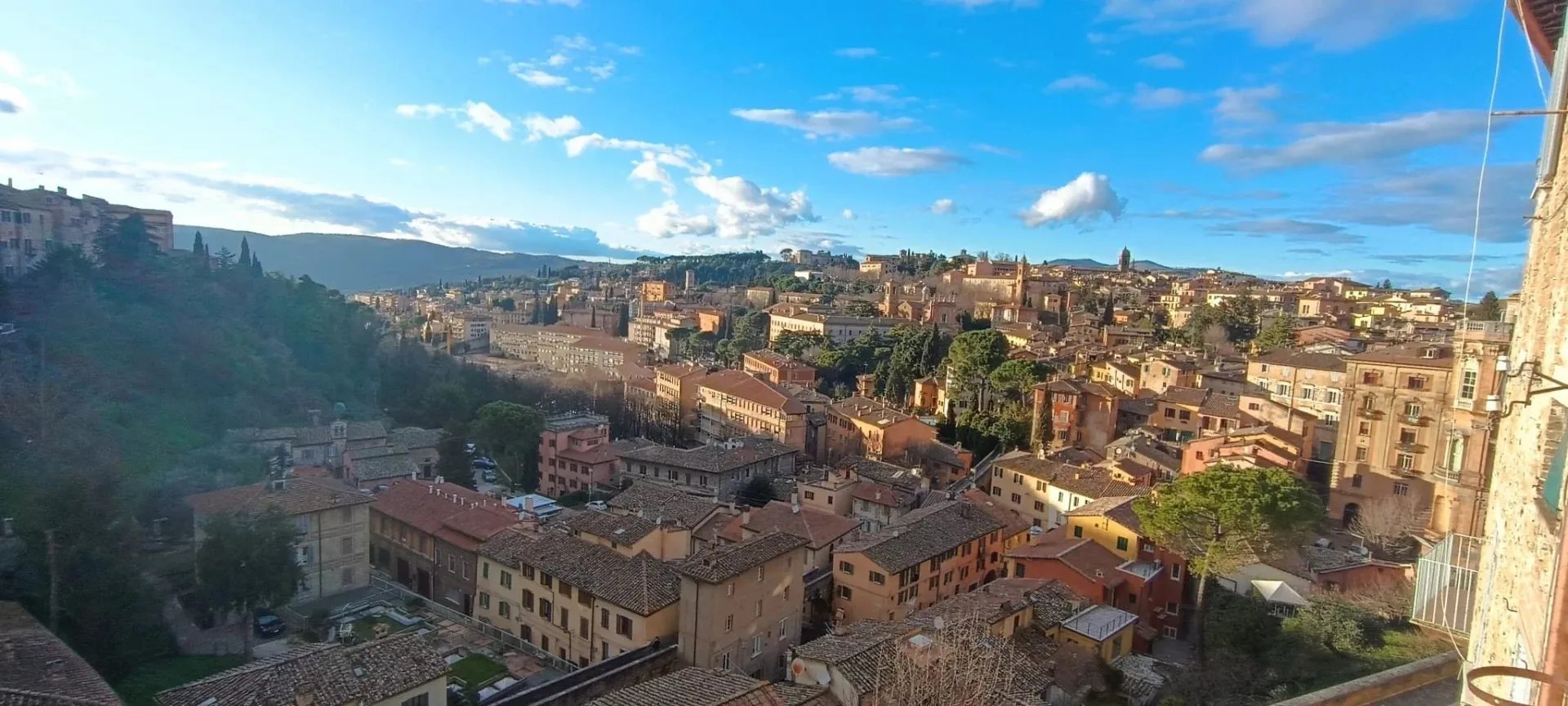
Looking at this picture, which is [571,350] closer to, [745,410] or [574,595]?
[745,410]

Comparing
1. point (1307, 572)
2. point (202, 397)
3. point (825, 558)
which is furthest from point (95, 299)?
point (1307, 572)

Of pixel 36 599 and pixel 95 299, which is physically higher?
pixel 95 299

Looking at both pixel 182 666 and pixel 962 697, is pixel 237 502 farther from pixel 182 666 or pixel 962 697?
pixel 962 697

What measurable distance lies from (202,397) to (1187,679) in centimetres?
4049

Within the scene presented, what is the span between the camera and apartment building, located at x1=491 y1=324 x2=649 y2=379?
6278 cm

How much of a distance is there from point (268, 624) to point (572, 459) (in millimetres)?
17233

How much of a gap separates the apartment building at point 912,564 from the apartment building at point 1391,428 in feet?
40.9

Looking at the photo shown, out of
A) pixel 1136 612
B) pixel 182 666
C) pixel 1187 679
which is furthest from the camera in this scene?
pixel 1136 612

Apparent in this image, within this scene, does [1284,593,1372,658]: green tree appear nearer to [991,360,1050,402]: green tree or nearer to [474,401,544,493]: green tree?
[991,360,1050,402]: green tree

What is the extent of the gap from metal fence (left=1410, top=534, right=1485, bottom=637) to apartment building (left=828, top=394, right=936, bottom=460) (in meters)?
31.4

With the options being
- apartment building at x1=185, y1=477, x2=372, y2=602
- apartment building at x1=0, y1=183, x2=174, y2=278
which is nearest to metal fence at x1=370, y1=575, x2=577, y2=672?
apartment building at x1=185, y1=477, x2=372, y2=602

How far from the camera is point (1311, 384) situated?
102 ft

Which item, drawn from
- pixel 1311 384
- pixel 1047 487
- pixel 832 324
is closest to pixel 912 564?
pixel 1047 487

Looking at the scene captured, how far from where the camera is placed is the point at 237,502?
858 inches
